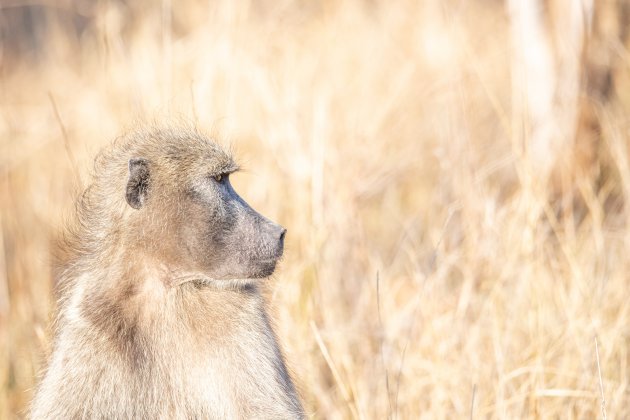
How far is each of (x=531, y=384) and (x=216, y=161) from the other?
1497mm

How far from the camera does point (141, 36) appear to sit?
733 cm

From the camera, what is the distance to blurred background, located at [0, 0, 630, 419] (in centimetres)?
383

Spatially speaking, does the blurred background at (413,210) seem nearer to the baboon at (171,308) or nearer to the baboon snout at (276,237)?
the baboon at (171,308)

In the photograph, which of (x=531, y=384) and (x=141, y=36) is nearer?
(x=531, y=384)

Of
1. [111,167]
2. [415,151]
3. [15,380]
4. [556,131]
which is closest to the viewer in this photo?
[111,167]

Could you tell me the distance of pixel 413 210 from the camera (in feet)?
21.2

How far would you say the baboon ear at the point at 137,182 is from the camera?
2.79m

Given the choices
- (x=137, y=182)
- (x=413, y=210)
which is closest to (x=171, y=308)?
(x=137, y=182)

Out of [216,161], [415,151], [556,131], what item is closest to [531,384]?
[216,161]

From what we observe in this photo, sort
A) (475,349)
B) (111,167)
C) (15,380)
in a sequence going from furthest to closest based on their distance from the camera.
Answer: (15,380), (475,349), (111,167)

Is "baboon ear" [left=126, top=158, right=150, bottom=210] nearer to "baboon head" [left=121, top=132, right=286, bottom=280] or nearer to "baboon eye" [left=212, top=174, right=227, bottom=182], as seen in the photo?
"baboon head" [left=121, top=132, right=286, bottom=280]

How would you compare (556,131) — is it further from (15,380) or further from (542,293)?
(15,380)

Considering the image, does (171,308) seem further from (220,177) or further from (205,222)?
(220,177)

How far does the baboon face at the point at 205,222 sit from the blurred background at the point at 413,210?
49 cm
